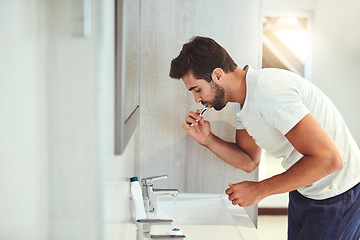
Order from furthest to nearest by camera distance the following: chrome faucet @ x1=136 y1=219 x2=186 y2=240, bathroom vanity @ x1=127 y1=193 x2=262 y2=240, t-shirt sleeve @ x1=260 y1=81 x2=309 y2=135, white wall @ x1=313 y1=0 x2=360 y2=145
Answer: white wall @ x1=313 y1=0 x2=360 y2=145
bathroom vanity @ x1=127 y1=193 x2=262 y2=240
t-shirt sleeve @ x1=260 y1=81 x2=309 y2=135
chrome faucet @ x1=136 y1=219 x2=186 y2=240

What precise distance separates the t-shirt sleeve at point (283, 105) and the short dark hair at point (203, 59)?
204 mm

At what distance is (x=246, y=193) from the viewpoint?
1648 mm

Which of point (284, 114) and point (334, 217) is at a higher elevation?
point (284, 114)

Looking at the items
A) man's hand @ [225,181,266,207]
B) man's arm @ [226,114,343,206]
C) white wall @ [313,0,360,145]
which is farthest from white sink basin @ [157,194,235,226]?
white wall @ [313,0,360,145]

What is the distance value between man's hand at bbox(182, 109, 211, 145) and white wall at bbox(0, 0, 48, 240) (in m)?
1.03

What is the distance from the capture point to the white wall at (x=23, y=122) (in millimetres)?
883

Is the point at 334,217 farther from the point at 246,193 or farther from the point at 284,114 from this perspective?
the point at 284,114

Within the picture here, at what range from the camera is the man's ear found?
1684 millimetres

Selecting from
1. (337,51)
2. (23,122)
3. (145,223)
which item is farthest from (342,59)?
(23,122)

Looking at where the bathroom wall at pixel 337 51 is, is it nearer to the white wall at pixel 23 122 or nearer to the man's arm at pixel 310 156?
the man's arm at pixel 310 156

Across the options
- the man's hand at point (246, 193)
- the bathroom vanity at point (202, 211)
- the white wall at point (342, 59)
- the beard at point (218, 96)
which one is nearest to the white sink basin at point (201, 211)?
the bathroom vanity at point (202, 211)

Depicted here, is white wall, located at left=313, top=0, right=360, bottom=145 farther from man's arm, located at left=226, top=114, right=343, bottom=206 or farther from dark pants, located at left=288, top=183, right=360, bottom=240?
man's arm, located at left=226, top=114, right=343, bottom=206

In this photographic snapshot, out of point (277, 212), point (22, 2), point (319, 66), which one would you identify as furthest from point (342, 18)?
point (22, 2)

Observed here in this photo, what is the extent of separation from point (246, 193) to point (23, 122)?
3.06 ft
